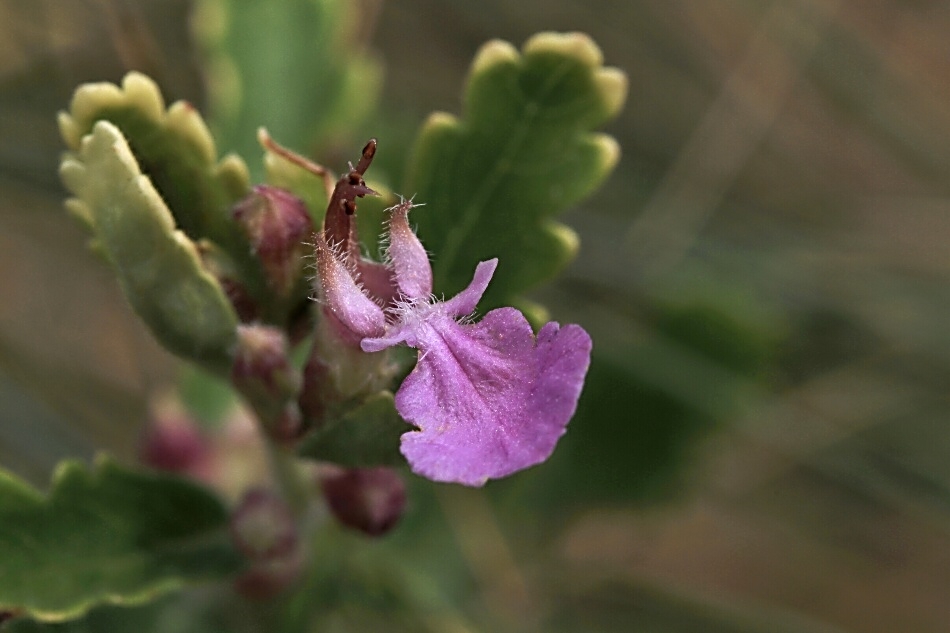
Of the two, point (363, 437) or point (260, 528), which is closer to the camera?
point (363, 437)

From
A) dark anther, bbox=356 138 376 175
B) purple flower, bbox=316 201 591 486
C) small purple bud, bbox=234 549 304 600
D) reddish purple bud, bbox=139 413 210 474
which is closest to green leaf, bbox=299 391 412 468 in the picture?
purple flower, bbox=316 201 591 486

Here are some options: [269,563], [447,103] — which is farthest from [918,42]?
[269,563]

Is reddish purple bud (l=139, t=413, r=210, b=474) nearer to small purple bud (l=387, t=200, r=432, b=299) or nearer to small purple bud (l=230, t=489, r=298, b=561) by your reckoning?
small purple bud (l=230, t=489, r=298, b=561)

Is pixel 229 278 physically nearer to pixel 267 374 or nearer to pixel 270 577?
pixel 267 374

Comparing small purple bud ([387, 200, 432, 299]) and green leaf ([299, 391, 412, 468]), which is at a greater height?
small purple bud ([387, 200, 432, 299])

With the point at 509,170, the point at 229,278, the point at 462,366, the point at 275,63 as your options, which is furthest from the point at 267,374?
the point at 275,63
